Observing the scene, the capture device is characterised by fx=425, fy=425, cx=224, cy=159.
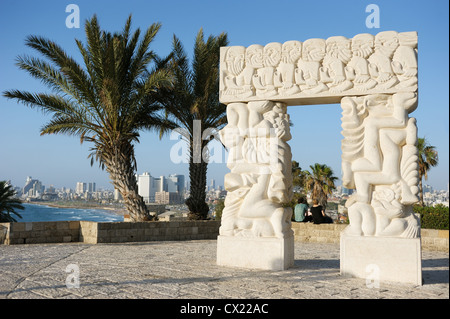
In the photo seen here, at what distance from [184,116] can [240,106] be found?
255 inches

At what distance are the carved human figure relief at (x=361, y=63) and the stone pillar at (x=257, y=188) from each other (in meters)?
1.16

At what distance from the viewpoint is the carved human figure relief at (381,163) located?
568 centimetres

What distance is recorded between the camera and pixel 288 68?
6324 millimetres

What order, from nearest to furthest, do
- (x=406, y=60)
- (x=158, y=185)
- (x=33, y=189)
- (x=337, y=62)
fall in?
(x=406, y=60), (x=337, y=62), (x=158, y=185), (x=33, y=189)

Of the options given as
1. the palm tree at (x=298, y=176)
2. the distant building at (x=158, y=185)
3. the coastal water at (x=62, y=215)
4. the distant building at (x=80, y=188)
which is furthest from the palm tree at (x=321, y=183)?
the distant building at (x=80, y=188)

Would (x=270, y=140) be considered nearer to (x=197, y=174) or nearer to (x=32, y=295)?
(x=32, y=295)

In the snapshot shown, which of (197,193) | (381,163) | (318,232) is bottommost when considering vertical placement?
(318,232)

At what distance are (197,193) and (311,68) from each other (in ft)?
25.3

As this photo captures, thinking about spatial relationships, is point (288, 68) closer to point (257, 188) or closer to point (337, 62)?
point (337, 62)

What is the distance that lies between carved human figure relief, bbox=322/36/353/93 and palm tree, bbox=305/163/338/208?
2226 centimetres

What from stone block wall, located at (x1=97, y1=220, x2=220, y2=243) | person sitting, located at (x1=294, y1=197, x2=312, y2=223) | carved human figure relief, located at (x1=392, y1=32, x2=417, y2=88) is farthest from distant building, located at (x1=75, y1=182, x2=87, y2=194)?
carved human figure relief, located at (x1=392, y1=32, x2=417, y2=88)

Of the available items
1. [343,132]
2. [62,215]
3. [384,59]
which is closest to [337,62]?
[384,59]
